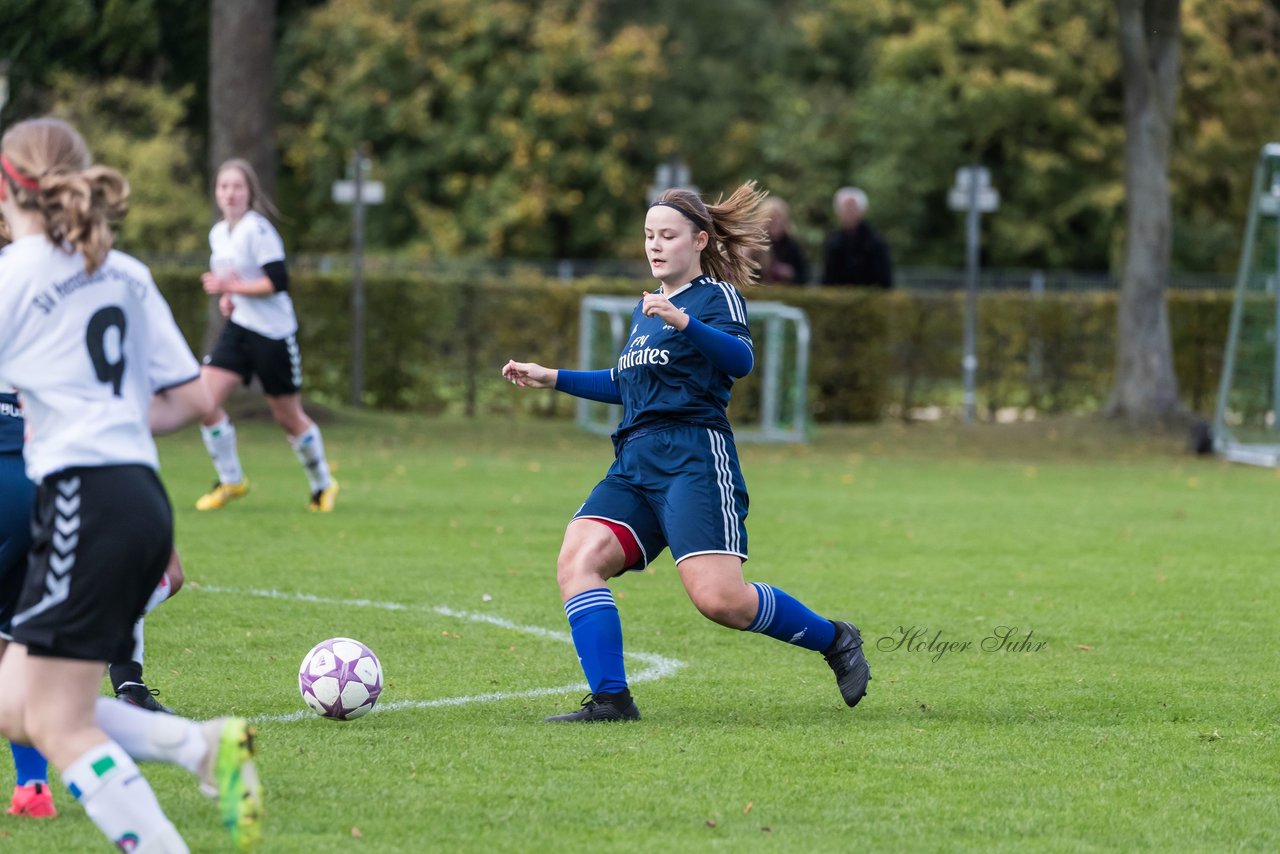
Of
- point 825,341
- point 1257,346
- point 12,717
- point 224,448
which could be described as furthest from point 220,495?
point 1257,346

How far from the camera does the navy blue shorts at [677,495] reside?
20.0 ft

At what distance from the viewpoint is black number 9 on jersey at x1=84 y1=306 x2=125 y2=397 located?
4055 millimetres

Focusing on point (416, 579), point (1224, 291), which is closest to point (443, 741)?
point (416, 579)

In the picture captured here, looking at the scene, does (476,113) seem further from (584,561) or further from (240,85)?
(584,561)

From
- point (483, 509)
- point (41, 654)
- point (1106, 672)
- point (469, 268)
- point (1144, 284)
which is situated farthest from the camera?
point (469, 268)

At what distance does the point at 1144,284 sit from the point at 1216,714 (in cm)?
1401

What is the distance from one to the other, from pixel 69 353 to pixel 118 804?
101 centimetres

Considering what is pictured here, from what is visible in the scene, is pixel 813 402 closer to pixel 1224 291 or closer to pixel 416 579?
pixel 1224 291

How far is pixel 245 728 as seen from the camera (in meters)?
4.05

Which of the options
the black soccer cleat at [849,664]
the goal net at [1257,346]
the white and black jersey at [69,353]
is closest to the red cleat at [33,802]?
the white and black jersey at [69,353]

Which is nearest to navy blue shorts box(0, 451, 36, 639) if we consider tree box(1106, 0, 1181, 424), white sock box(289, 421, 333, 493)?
white sock box(289, 421, 333, 493)

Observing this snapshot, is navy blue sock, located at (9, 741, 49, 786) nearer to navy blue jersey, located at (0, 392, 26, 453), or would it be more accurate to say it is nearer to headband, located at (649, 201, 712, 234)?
navy blue jersey, located at (0, 392, 26, 453)

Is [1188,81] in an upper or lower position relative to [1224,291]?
upper

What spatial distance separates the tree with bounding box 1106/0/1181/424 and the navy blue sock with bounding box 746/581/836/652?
14.2 m
